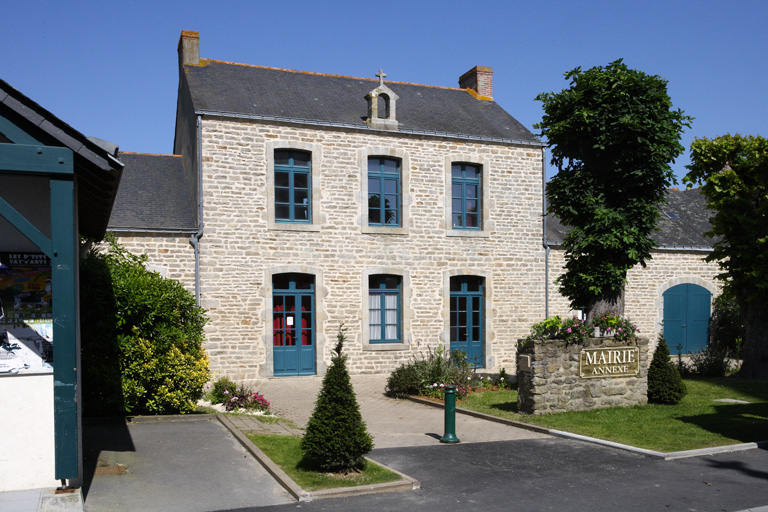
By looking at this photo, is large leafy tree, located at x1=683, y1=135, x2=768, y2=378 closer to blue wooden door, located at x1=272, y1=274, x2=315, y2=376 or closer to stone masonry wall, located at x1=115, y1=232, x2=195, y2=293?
blue wooden door, located at x1=272, y1=274, x2=315, y2=376

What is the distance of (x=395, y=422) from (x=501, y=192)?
27.9 feet

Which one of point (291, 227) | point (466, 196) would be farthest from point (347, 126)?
point (466, 196)

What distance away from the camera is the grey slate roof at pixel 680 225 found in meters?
19.0

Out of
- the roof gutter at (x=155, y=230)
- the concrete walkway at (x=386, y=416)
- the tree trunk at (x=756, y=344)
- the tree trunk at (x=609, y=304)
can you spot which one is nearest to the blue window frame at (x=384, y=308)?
the concrete walkway at (x=386, y=416)

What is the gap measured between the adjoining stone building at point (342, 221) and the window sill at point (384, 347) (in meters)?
0.03

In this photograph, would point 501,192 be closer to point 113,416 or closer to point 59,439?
point 113,416

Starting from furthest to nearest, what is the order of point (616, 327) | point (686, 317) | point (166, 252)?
point (686, 317)
point (166, 252)
point (616, 327)

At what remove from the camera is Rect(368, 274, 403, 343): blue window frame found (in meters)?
16.2

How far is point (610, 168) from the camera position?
12.1 metres

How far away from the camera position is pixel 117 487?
20.1 feet

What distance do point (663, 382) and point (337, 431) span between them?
6973 mm

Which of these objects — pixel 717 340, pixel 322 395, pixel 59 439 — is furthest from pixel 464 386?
pixel 717 340

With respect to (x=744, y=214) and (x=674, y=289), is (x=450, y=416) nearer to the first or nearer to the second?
(x=744, y=214)

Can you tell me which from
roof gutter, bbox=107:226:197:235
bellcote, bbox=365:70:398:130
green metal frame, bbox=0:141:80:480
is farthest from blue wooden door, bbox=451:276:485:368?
green metal frame, bbox=0:141:80:480
